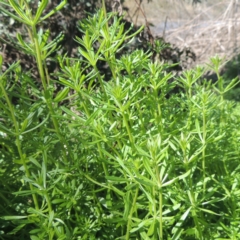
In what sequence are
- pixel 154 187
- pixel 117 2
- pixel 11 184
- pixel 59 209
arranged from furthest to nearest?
pixel 117 2, pixel 11 184, pixel 59 209, pixel 154 187

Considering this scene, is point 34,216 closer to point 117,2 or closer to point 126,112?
point 126,112

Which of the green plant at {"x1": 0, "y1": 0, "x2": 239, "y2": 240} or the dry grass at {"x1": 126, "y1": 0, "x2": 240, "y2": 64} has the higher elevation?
the dry grass at {"x1": 126, "y1": 0, "x2": 240, "y2": 64}

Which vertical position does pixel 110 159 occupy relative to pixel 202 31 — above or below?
below

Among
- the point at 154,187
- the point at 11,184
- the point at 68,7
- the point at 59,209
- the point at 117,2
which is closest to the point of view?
the point at 154,187

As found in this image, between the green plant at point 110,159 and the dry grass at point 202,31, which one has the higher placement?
the dry grass at point 202,31

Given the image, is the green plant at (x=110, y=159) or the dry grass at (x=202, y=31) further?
the dry grass at (x=202, y=31)

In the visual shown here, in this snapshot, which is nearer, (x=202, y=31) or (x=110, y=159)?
(x=110, y=159)

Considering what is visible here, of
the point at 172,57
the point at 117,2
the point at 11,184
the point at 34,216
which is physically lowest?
the point at 34,216

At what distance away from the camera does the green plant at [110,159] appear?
66 centimetres

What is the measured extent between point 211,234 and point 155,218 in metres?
0.16

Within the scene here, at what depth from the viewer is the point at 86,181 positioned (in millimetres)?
799

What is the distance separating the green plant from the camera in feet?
2.17

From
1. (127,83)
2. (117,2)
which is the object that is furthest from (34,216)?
(117,2)

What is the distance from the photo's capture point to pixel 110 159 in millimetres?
800
